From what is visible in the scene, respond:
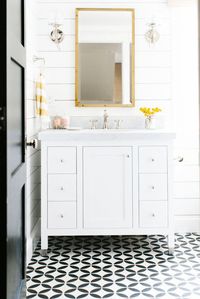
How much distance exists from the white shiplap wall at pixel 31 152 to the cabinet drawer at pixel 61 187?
17 centimetres

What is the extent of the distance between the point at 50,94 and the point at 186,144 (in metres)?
1.38

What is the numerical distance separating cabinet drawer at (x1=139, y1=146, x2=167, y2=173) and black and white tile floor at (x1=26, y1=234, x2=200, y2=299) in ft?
2.23

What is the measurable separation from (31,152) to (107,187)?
0.68m

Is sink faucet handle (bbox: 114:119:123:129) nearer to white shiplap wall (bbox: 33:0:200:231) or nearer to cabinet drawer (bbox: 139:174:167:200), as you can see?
white shiplap wall (bbox: 33:0:200:231)

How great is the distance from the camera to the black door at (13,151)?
1356 millimetres

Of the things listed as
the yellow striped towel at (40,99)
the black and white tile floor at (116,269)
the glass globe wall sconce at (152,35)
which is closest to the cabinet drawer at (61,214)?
the black and white tile floor at (116,269)

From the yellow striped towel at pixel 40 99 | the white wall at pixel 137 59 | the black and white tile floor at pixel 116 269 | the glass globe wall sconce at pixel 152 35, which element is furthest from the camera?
the white wall at pixel 137 59

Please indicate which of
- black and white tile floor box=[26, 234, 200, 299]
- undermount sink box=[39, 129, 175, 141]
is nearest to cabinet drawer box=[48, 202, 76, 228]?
black and white tile floor box=[26, 234, 200, 299]

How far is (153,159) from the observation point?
3.13m

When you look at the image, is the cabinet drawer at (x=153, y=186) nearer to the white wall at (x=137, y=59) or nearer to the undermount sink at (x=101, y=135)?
the undermount sink at (x=101, y=135)

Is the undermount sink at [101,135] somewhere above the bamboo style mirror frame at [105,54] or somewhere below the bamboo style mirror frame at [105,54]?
below

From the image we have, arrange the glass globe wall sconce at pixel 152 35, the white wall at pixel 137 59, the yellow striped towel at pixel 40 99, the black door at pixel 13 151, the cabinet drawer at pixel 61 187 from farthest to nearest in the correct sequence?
1. the white wall at pixel 137 59
2. the glass globe wall sconce at pixel 152 35
3. the yellow striped towel at pixel 40 99
4. the cabinet drawer at pixel 61 187
5. the black door at pixel 13 151

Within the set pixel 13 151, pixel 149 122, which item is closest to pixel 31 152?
pixel 149 122

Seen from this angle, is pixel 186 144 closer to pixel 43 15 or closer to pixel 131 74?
pixel 131 74
